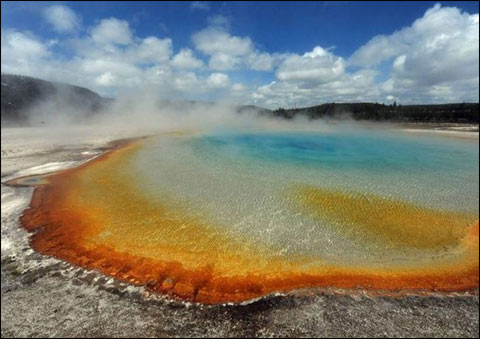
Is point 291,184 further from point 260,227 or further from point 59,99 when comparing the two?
point 59,99

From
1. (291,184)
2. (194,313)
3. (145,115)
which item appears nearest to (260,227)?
(194,313)

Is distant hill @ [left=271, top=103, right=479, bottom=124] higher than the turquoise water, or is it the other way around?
distant hill @ [left=271, top=103, right=479, bottom=124]

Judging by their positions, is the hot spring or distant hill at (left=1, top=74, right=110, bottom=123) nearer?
the hot spring

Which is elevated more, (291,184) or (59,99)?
(59,99)

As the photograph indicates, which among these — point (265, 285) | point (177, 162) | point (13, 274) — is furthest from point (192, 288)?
point (177, 162)

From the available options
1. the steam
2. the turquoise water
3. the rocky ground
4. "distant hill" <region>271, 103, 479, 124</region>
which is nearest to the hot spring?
the turquoise water

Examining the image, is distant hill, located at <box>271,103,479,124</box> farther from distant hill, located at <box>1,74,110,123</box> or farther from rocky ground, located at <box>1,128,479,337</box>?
distant hill, located at <box>1,74,110,123</box>
